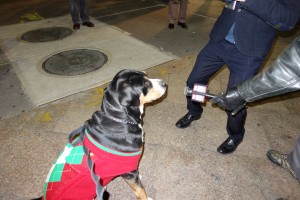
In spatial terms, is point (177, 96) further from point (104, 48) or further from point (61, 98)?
point (104, 48)

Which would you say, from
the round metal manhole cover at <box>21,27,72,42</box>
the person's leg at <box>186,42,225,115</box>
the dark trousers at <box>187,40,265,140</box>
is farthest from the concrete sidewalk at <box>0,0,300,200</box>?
the round metal manhole cover at <box>21,27,72,42</box>

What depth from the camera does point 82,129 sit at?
2.13 metres

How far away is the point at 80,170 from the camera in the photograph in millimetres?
1828

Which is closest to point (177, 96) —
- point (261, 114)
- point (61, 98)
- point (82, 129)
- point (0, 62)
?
point (261, 114)

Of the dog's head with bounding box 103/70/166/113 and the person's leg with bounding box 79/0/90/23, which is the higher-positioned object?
the dog's head with bounding box 103/70/166/113

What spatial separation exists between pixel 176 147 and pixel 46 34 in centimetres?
515

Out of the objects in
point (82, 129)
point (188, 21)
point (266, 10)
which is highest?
point (266, 10)

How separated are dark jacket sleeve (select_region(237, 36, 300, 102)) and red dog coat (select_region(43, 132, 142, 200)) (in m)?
1.17

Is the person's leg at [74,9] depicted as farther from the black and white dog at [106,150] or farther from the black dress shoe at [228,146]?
the black dress shoe at [228,146]

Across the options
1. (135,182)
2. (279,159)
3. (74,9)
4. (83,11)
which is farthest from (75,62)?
(279,159)

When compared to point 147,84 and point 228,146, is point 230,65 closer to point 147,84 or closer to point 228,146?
point 147,84

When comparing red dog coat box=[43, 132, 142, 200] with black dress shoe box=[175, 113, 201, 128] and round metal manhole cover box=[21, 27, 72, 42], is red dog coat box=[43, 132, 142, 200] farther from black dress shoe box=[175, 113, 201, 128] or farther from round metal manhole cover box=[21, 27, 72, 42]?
round metal manhole cover box=[21, 27, 72, 42]

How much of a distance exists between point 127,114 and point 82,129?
44cm

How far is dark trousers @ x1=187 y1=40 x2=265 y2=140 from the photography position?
2.48 meters
